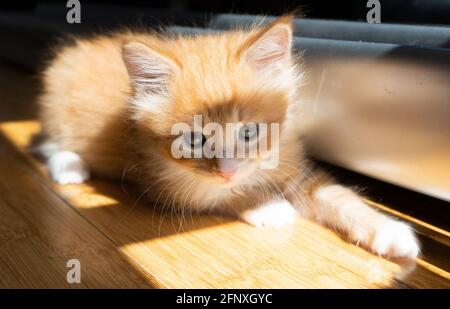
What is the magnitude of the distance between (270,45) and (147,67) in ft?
1.15

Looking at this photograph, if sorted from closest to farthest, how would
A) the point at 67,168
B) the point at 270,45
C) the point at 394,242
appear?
the point at 394,242
the point at 270,45
the point at 67,168

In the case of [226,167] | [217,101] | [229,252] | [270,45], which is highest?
[270,45]

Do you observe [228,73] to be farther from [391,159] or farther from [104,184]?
[104,184]

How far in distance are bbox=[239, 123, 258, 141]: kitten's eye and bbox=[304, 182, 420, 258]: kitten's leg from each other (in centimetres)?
31

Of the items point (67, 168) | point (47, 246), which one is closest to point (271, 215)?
point (47, 246)

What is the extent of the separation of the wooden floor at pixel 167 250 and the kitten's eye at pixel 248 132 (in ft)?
0.91

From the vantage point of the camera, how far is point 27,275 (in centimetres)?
111

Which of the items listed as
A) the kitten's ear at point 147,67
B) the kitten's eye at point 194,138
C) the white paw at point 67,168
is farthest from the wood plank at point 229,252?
the kitten's ear at point 147,67

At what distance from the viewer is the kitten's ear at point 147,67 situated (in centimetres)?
128

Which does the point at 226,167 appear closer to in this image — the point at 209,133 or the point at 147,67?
the point at 209,133

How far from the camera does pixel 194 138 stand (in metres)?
1.28
